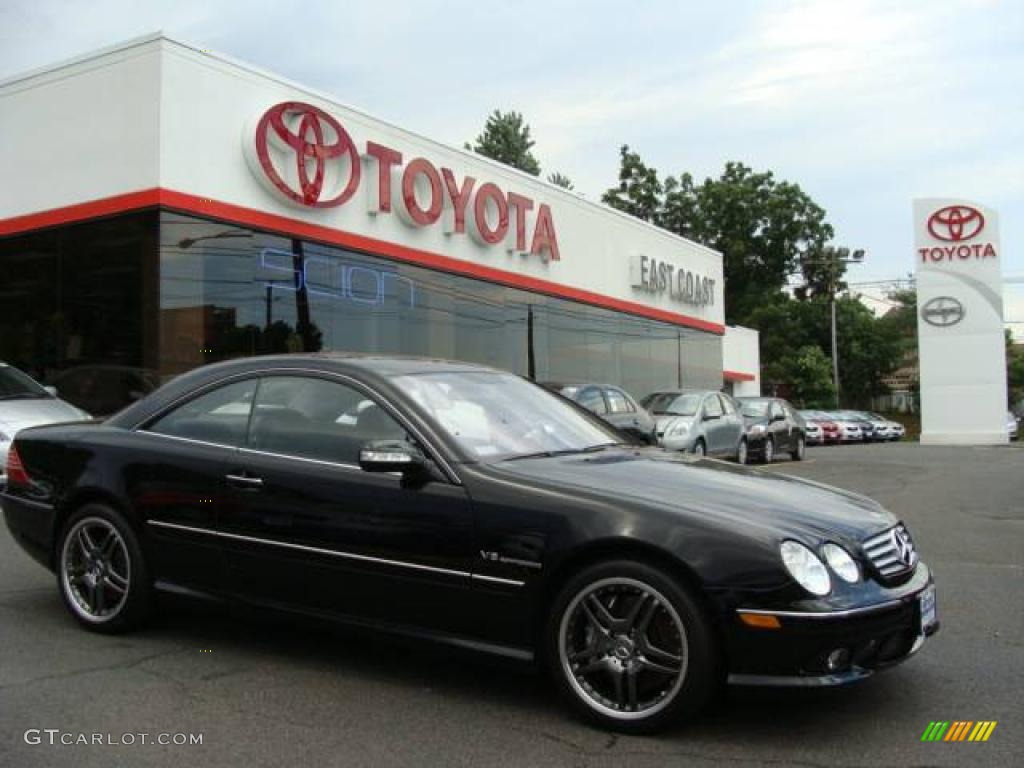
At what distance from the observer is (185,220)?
1343 cm

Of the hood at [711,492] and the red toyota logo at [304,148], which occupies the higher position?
the red toyota logo at [304,148]

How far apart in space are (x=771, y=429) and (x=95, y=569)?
15.8 m

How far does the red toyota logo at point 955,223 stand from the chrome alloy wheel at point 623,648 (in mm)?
33834

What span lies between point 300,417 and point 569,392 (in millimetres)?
9658

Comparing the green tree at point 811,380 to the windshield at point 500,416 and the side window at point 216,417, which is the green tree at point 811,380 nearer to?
the windshield at point 500,416

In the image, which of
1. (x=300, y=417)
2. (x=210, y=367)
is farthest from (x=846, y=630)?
(x=210, y=367)

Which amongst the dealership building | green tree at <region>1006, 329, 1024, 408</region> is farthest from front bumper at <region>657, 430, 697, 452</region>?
green tree at <region>1006, 329, 1024, 408</region>

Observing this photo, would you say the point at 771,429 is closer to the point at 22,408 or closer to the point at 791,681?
the point at 22,408

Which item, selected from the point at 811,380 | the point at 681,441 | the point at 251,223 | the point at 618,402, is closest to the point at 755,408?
the point at 681,441

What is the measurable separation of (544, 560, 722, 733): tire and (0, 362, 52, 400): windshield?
353 inches

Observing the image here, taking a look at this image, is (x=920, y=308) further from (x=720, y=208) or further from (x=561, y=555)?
(x=561, y=555)

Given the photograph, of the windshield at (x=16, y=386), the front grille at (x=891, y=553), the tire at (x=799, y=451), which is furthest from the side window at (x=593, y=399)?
the front grille at (x=891, y=553)

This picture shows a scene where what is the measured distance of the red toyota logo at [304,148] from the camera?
14.5m

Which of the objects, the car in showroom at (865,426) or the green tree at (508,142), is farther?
the green tree at (508,142)
